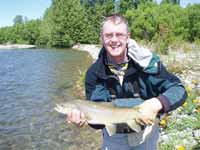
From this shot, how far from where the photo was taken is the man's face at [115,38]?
3.28 m

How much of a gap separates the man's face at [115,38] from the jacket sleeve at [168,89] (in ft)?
1.27

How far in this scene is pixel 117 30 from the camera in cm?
328

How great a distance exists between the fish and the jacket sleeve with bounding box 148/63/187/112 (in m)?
0.30

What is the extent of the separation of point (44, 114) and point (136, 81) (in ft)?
26.9

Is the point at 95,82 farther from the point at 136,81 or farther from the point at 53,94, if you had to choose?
the point at 53,94

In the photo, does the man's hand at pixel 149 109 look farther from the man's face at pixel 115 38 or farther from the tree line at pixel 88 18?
the tree line at pixel 88 18

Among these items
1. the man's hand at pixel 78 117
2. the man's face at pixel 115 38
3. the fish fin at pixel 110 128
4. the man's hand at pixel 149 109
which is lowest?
the fish fin at pixel 110 128

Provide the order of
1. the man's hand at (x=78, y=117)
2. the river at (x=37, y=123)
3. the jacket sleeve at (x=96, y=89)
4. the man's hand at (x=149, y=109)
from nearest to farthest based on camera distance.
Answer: the man's hand at (x=149, y=109), the man's hand at (x=78, y=117), the jacket sleeve at (x=96, y=89), the river at (x=37, y=123)

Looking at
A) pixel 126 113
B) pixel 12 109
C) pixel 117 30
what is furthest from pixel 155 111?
pixel 12 109

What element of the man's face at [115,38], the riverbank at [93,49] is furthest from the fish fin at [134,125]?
the riverbank at [93,49]

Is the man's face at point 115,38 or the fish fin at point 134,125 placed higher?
the man's face at point 115,38

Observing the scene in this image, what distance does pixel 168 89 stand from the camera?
10.9 feet

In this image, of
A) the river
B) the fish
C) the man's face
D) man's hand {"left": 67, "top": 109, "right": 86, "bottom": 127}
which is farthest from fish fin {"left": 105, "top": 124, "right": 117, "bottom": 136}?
the river

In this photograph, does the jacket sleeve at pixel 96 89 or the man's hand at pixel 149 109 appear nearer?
the man's hand at pixel 149 109
